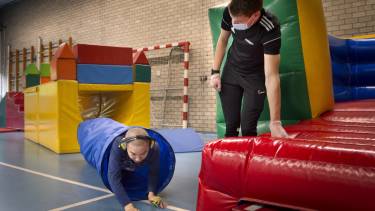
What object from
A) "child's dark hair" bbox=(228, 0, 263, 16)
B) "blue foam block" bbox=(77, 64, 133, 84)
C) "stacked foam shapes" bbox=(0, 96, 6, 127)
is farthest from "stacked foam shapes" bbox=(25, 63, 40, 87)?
"child's dark hair" bbox=(228, 0, 263, 16)

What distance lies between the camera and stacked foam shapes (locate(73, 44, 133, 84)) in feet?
13.5

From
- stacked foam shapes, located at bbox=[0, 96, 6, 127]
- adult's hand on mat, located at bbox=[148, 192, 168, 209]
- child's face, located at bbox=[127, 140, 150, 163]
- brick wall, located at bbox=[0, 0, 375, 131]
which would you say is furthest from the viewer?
stacked foam shapes, located at bbox=[0, 96, 6, 127]

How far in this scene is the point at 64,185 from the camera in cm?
255

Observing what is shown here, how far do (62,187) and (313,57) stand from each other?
1964mm

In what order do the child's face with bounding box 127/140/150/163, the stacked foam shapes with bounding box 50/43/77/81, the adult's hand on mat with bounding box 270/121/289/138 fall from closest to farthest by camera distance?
the adult's hand on mat with bounding box 270/121/289/138
the child's face with bounding box 127/140/150/163
the stacked foam shapes with bounding box 50/43/77/81

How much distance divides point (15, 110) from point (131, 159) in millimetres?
6427

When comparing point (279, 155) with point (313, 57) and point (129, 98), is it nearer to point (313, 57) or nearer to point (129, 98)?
point (313, 57)

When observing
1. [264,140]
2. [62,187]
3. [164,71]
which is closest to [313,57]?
[264,140]

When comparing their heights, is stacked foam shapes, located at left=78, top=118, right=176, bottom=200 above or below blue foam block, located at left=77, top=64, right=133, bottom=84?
below

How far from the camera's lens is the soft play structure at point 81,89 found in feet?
13.1

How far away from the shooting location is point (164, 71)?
7.18 m

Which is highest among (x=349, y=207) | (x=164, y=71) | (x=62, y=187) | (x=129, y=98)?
(x=164, y=71)

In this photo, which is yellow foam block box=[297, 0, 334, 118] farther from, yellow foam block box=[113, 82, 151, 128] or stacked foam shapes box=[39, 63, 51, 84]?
stacked foam shapes box=[39, 63, 51, 84]

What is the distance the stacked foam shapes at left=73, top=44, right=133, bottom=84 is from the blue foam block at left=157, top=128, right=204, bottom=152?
0.87m
